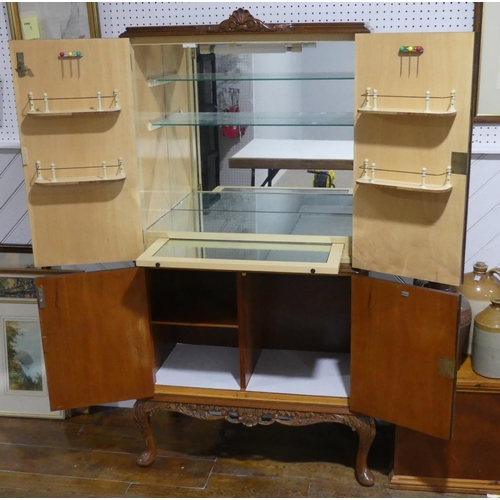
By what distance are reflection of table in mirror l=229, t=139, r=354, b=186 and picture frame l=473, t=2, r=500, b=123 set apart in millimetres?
541

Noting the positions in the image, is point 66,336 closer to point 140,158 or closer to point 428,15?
point 140,158

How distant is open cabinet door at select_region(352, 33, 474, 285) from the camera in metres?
2.03

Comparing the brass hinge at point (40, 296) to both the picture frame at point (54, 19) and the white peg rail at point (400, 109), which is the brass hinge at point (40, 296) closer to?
the picture frame at point (54, 19)

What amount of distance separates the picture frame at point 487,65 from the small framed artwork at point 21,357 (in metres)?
2.04

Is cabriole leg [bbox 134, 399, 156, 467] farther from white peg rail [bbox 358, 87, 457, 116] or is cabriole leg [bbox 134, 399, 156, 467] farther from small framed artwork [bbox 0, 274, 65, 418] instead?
white peg rail [bbox 358, 87, 457, 116]

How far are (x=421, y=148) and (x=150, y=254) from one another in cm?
98

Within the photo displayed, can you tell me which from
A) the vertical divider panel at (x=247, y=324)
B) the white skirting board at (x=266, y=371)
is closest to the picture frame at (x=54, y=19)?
the vertical divider panel at (x=247, y=324)

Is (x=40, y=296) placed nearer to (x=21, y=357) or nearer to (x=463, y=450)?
(x=21, y=357)

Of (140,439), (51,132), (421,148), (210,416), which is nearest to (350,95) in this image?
(421,148)

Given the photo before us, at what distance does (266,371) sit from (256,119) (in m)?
0.99

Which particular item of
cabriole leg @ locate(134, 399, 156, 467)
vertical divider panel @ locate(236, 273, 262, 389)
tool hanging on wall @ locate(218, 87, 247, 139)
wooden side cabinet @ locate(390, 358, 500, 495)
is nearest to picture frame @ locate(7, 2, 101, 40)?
tool hanging on wall @ locate(218, 87, 247, 139)

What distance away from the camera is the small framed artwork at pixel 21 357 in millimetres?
3092

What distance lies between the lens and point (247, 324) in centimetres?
258

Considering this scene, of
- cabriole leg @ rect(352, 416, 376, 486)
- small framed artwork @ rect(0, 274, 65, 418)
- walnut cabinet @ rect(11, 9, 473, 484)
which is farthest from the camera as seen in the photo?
small framed artwork @ rect(0, 274, 65, 418)
